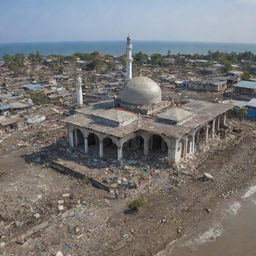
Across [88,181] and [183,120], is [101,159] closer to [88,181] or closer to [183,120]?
[88,181]

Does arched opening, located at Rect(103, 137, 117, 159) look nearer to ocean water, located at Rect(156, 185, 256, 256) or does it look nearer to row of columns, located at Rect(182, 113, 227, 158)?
row of columns, located at Rect(182, 113, 227, 158)

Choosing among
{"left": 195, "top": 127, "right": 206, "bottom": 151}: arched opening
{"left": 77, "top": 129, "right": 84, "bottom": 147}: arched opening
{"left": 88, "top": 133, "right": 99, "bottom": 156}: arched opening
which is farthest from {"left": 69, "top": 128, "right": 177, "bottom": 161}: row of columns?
{"left": 195, "top": 127, "right": 206, "bottom": 151}: arched opening

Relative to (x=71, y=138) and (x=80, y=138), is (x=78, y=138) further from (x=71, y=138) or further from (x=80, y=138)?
(x=71, y=138)

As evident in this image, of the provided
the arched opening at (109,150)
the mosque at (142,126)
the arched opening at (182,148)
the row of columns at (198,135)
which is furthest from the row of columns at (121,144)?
the row of columns at (198,135)

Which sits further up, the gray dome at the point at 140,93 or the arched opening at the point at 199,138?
the gray dome at the point at 140,93

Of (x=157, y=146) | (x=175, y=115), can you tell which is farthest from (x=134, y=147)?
(x=175, y=115)

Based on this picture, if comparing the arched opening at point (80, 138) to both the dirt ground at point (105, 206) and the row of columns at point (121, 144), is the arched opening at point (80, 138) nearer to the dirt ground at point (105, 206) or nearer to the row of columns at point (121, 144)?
the row of columns at point (121, 144)

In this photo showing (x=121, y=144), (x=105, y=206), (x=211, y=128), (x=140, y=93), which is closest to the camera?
(x=105, y=206)
